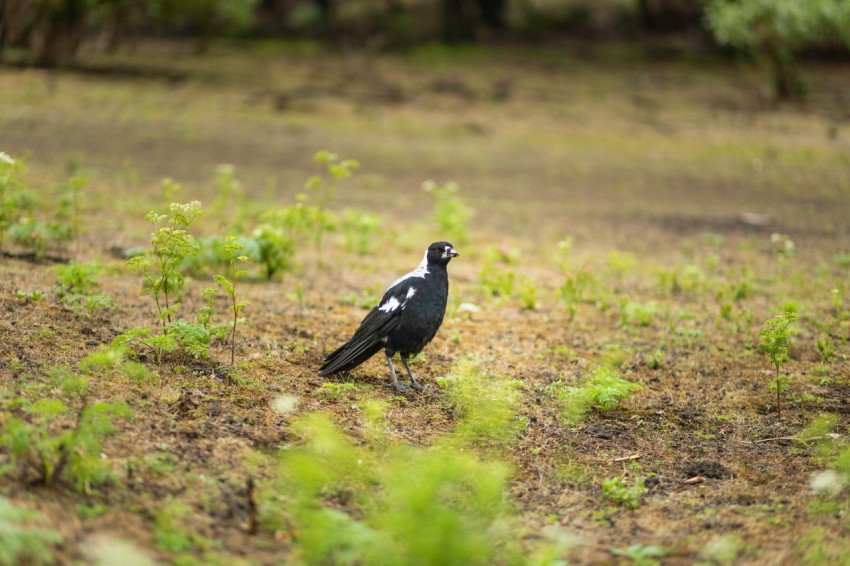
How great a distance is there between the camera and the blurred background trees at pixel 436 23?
2044 cm

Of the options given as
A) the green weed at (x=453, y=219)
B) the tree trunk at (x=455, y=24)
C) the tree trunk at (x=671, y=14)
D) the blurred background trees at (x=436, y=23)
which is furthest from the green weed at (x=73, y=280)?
the tree trunk at (x=671, y=14)

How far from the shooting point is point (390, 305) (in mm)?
5969

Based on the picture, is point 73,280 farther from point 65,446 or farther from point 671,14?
point 671,14

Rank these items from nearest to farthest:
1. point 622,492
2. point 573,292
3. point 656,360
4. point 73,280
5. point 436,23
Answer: point 622,492 < point 73,280 < point 656,360 < point 573,292 < point 436,23

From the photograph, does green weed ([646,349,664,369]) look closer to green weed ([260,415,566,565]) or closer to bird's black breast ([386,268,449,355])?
bird's black breast ([386,268,449,355])

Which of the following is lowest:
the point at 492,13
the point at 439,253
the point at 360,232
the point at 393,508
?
the point at 360,232

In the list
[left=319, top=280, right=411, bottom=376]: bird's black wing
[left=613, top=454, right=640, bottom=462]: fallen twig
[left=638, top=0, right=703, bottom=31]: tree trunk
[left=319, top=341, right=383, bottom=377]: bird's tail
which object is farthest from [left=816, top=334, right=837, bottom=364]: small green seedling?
[left=638, top=0, right=703, bottom=31]: tree trunk

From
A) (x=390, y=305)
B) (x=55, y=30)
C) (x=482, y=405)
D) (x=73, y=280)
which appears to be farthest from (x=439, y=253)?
(x=55, y=30)

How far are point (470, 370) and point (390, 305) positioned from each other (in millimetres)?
825

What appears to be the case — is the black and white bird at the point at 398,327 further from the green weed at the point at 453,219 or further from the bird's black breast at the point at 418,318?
the green weed at the point at 453,219

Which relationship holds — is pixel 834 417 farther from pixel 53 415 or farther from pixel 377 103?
pixel 377 103

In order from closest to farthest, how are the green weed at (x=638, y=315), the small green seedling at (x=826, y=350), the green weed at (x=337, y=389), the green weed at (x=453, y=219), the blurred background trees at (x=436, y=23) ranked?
the green weed at (x=337, y=389)
the small green seedling at (x=826, y=350)
the green weed at (x=638, y=315)
the green weed at (x=453, y=219)
the blurred background trees at (x=436, y=23)

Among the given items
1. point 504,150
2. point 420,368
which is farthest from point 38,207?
point 504,150

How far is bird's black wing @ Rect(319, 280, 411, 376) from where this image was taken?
231 inches
